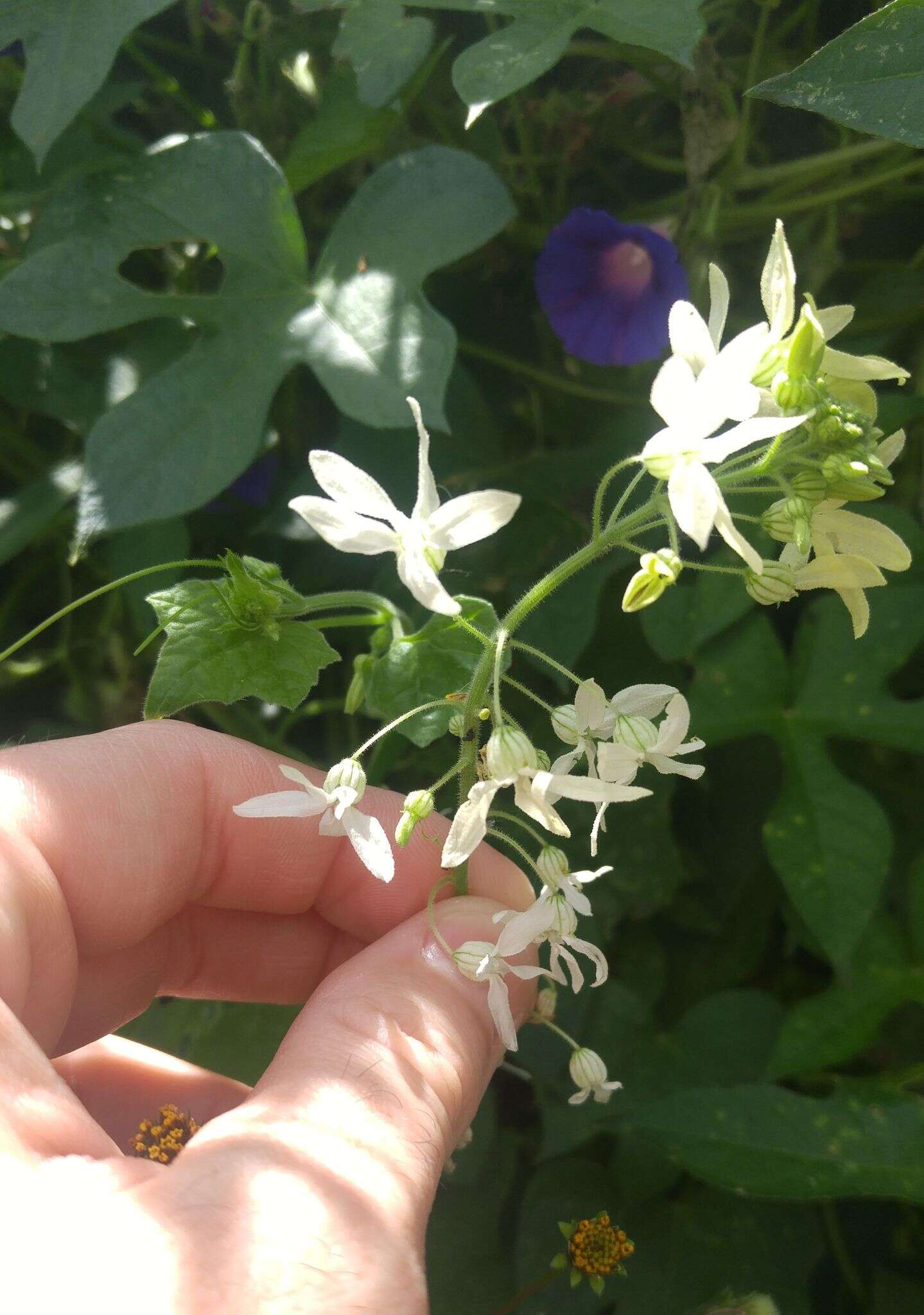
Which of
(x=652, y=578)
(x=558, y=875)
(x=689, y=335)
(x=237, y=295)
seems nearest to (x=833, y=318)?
(x=689, y=335)

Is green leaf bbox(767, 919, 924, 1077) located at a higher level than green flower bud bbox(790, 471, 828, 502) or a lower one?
lower

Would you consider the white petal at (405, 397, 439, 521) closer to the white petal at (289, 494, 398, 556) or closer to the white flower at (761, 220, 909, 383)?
the white petal at (289, 494, 398, 556)

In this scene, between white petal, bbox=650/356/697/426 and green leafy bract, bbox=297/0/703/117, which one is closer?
white petal, bbox=650/356/697/426

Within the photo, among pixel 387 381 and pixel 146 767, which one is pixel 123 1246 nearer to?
pixel 146 767

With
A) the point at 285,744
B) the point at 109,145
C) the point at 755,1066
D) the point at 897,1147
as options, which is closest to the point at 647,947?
the point at 755,1066

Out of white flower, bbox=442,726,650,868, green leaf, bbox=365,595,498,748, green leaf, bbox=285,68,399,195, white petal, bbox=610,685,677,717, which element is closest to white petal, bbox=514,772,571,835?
white flower, bbox=442,726,650,868

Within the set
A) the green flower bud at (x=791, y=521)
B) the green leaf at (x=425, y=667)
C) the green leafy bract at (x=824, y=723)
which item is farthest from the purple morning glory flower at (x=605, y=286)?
the green flower bud at (x=791, y=521)

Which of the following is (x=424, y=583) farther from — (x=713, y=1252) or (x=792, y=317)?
(x=713, y=1252)

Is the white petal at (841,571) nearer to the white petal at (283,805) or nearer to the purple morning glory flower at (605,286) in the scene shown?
the white petal at (283,805)
